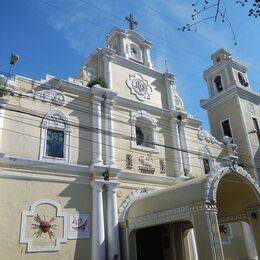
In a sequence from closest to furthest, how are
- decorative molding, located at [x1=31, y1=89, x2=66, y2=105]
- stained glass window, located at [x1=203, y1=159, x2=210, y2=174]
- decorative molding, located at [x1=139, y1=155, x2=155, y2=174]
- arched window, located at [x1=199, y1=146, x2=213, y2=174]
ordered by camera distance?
decorative molding, located at [x1=31, y1=89, x2=66, y2=105], decorative molding, located at [x1=139, y1=155, x2=155, y2=174], arched window, located at [x1=199, y1=146, x2=213, y2=174], stained glass window, located at [x1=203, y1=159, x2=210, y2=174]

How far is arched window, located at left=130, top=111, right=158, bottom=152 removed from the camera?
659 inches

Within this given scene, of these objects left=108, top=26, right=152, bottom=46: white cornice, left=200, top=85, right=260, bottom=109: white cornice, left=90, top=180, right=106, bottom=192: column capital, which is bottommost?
Result: left=90, top=180, right=106, bottom=192: column capital

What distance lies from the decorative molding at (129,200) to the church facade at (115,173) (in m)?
0.05

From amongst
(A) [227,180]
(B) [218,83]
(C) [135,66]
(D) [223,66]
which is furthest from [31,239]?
(D) [223,66]

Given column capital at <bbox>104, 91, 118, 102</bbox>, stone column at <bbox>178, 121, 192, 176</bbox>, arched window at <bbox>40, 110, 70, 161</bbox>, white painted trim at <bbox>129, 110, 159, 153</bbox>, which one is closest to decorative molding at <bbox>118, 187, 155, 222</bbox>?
white painted trim at <bbox>129, 110, 159, 153</bbox>

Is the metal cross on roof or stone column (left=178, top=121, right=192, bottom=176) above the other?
the metal cross on roof

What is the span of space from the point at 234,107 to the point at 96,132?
490 inches

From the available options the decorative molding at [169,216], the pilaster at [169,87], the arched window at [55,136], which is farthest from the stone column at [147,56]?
the decorative molding at [169,216]

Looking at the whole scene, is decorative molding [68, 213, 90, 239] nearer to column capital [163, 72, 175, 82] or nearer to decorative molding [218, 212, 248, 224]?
decorative molding [218, 212, 248, 224]

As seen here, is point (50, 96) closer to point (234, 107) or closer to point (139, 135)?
point (139, 135)

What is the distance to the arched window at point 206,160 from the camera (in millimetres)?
18703

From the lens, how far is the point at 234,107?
23.2 m

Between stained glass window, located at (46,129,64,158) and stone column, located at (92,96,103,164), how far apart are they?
1481 mm

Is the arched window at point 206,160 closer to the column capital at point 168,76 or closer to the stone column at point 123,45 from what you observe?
the column capital at point 168,76
